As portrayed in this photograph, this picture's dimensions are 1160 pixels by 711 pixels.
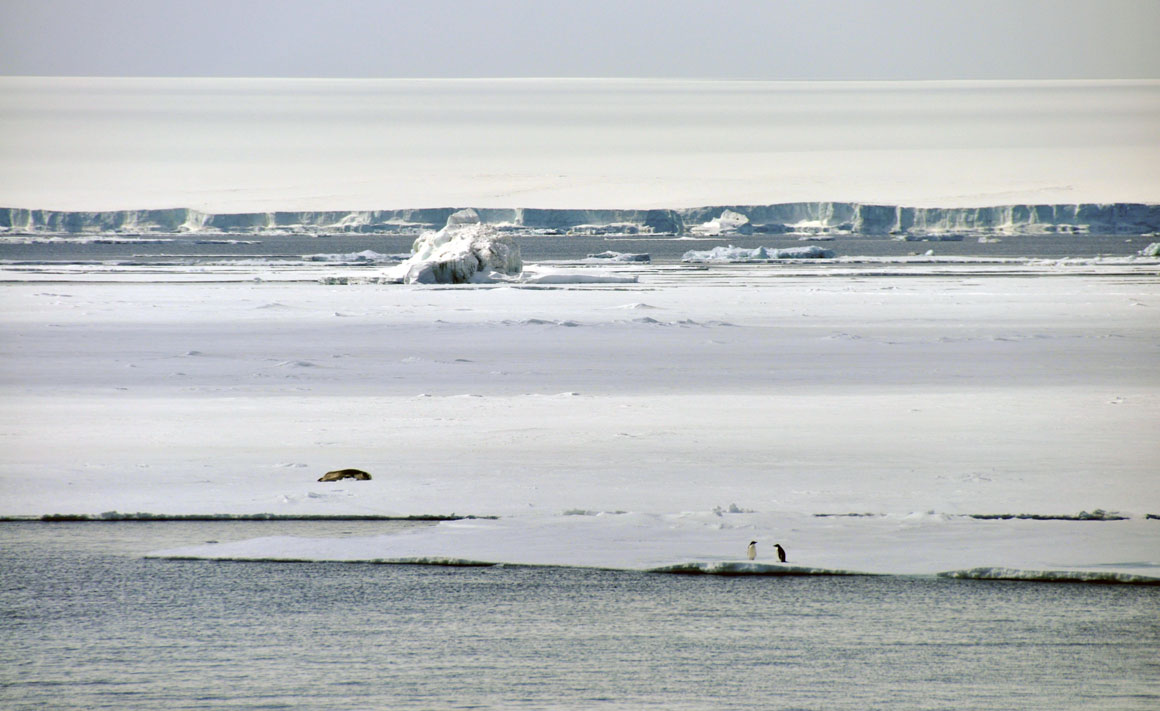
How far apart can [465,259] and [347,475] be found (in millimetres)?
19283

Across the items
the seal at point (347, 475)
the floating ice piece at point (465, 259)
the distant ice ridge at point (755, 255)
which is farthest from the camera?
the distant ice ridge at point (755, 255)

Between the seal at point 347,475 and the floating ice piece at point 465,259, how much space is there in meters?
18.8

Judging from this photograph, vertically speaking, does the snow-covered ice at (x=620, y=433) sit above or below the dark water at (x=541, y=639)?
above

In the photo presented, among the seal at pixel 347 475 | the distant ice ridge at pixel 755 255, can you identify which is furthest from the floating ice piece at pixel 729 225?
the seal at pixel 347 475

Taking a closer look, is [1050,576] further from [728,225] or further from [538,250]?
[728,225]

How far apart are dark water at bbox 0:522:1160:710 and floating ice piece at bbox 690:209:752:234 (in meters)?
97.0

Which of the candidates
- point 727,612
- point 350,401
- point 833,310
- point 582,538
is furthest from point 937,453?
point 833,310

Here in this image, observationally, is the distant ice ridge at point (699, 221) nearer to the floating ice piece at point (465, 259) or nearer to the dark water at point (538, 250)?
the dark water at point (538, 250)

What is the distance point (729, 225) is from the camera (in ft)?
333

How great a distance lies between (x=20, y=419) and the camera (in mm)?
8438

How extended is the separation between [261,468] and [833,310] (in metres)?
12.4

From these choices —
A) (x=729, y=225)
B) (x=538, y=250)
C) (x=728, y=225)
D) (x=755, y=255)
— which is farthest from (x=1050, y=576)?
(x=728, y=225)

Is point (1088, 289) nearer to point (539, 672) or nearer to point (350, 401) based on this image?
point (350, 401)

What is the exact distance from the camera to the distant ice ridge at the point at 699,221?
305 ft
